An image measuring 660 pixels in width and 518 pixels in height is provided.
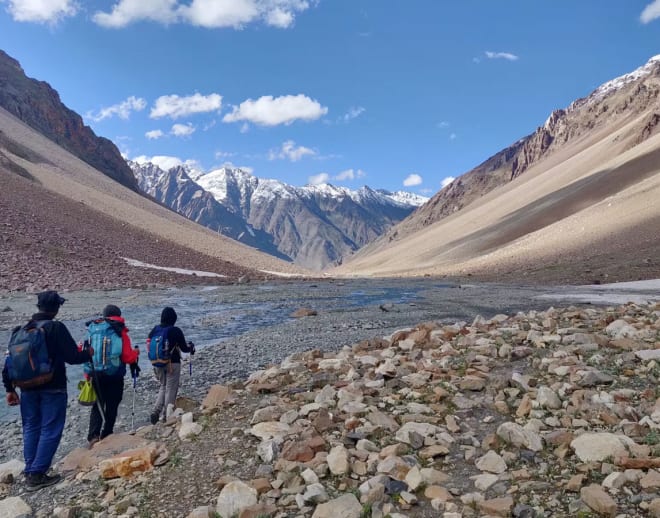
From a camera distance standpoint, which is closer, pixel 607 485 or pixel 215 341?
pixel 607 485

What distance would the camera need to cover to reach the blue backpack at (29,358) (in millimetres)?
6371

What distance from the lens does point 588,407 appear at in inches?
243

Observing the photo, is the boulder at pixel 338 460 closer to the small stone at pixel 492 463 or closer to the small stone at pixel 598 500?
the small stone at pixel 492 463

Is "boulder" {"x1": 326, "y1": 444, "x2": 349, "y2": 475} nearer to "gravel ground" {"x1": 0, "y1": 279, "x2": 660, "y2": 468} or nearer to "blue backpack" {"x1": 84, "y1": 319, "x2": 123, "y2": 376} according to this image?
"blue backpack" {"x1": 84, "y1": 319, "x2": 123, "y2": 376}

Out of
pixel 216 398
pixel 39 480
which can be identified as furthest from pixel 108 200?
pixel 39 480

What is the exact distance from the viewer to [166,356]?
8586 mm

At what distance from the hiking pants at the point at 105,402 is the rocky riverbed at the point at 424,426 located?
743mm

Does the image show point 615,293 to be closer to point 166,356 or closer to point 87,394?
point 166,356

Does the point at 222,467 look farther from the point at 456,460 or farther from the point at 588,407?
the point at 588,407

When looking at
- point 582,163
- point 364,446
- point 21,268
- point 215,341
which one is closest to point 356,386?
point 364,446

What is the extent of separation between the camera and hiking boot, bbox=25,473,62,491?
6.10 metres

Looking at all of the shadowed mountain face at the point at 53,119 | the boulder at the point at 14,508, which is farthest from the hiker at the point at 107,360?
the shadowed mountain face at the point at 53,119

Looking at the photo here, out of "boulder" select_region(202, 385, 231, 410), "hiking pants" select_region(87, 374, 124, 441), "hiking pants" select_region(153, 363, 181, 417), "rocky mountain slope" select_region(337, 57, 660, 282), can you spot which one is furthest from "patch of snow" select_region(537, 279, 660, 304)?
"hiking pants" select_region(87, 374, 124, 441)

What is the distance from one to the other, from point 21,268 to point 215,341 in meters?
22.4
